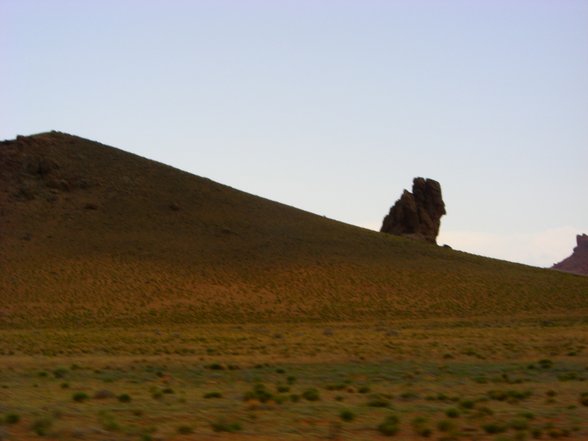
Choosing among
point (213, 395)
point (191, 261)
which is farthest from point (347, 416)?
point (191, 261)

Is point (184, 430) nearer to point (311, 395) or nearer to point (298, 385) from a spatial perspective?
point (311, 395)

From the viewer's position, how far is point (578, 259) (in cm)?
16875

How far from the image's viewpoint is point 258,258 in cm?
7775

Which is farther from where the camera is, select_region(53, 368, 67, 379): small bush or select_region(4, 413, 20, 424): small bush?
select_region(53, 368, 67, 379): small bush

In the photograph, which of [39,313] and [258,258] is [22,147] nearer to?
[258,258]

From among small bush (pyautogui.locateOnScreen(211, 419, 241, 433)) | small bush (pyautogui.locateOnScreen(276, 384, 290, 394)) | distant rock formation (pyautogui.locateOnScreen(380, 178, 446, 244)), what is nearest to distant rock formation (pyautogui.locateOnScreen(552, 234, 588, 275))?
distant rock formation (pyautogui.locateOnScreen(380, 178, 446, 244))

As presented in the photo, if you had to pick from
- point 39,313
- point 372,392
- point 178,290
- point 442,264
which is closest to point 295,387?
point 372,392

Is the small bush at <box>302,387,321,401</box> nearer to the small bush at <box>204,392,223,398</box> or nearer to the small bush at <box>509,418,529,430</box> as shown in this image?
the small bush at <box>204,392,223,398</box>

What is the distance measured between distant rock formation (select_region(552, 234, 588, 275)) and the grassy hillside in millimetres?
78466

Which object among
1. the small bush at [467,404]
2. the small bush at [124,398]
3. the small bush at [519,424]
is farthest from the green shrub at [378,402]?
the small bush at [124,398]

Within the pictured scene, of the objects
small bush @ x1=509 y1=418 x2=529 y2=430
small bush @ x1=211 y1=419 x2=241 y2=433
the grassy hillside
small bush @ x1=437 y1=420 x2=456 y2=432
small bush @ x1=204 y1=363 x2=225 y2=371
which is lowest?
small bush @ x1=211 y1=419 x2=241 y2=433

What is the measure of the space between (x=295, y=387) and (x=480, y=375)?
618cm

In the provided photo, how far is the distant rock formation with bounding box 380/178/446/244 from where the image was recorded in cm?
10100

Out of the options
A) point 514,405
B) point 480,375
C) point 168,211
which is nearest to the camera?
point 514,405
